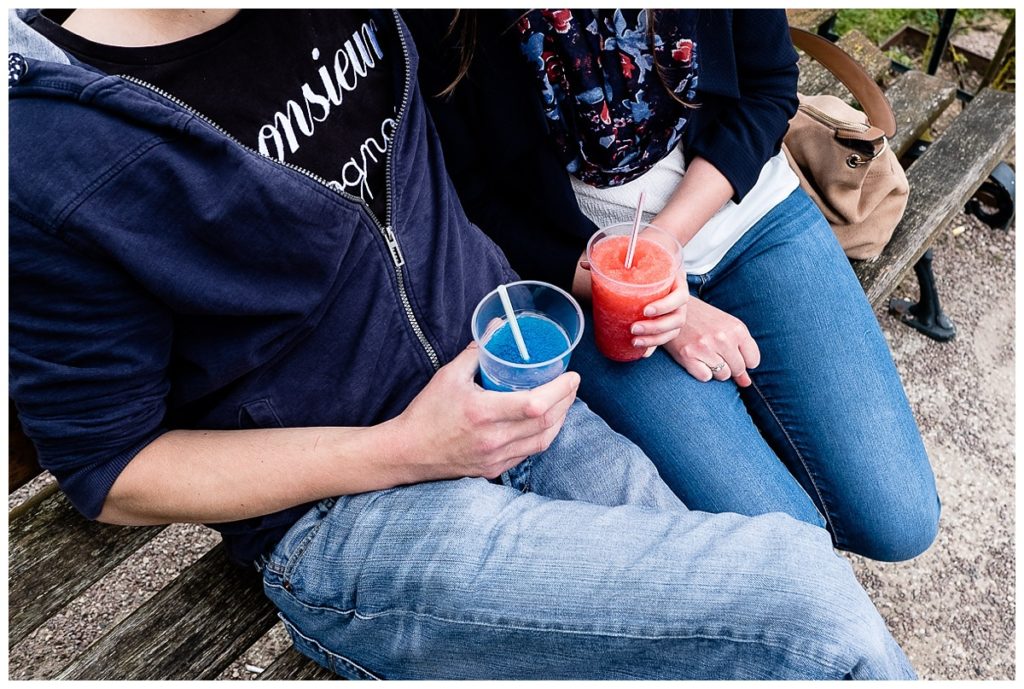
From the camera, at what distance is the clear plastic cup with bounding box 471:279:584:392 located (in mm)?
1390

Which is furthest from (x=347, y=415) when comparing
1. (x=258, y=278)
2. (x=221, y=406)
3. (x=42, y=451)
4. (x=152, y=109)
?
(x=152, y=109)

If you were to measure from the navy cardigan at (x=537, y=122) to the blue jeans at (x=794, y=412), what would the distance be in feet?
0.79

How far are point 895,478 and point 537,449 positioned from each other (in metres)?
0.97

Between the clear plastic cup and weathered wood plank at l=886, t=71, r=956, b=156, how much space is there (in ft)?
5.75

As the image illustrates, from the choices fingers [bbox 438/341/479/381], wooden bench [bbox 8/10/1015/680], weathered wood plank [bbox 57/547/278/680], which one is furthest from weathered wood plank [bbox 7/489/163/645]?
fingers [bbox 438/341/479/381]

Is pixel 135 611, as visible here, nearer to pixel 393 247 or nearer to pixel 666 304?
Answer: pixel 393 247

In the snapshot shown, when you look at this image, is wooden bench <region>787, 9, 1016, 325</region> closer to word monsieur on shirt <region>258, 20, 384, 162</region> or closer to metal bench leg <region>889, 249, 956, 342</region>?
metal bench leg <region>889, 249, 956, 342</region>

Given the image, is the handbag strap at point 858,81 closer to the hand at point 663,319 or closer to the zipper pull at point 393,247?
the hand at point 663,319

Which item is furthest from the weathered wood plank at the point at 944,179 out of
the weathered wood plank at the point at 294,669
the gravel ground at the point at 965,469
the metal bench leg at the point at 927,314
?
the weathered wood plank at the point at 294,669

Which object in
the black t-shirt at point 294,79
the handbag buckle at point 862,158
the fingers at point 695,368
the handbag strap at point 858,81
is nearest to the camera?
the black t-shirt at point 294,79

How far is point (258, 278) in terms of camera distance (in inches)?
49.6

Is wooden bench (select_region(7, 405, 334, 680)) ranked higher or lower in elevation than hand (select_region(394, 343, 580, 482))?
lower

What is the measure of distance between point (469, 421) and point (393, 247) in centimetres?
35

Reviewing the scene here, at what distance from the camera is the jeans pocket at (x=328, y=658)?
1473 mm
